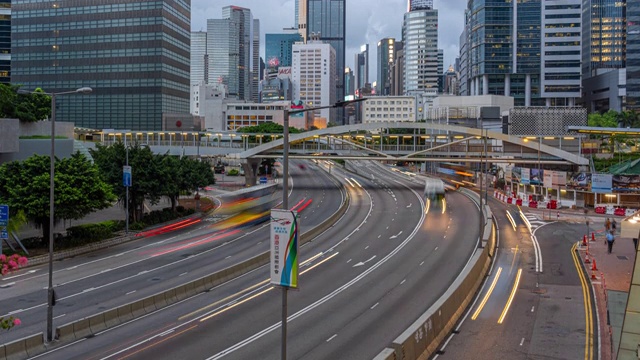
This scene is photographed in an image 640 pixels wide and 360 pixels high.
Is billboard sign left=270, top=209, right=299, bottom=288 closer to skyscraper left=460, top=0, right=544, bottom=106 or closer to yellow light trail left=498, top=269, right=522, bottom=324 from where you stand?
yellow light trail left=498, top=269, right=522, bottom=324

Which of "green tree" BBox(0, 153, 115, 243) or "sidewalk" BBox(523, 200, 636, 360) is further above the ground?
"green tree" BBox(0, 153, 115, 243)

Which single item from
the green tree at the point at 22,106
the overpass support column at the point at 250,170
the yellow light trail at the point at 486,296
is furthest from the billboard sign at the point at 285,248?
the overpass support column at the point at 250,170

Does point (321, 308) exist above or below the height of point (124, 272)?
below

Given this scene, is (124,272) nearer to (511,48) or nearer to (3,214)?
(3,214)

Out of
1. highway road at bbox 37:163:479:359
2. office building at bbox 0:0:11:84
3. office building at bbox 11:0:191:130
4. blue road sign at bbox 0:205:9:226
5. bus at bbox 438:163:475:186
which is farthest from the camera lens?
office building at bbox 11:0:191:130

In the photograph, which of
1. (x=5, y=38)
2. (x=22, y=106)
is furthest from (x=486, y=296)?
(x=5, y=38)

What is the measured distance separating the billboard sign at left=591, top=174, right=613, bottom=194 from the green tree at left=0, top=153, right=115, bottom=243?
54.9 m

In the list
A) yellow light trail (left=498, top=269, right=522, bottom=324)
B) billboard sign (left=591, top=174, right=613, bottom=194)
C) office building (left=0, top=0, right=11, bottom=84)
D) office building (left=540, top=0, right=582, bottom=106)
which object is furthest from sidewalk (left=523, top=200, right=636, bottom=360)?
office building (left=540, top=0, right=582, bottom=106)

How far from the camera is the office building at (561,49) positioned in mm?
177750

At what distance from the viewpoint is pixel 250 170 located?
102562mm

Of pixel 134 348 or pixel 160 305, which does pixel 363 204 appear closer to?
pixel 160 305

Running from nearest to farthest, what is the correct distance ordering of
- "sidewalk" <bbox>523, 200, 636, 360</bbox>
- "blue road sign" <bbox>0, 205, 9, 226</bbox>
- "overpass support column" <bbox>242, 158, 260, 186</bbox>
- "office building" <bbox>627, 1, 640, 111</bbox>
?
"sidewalk" <bbox>523, 200, 636, 360</bbox>, "blue road sign" <bbox>0, 205, 9, 226</bbox>, "overpass support column" <bbox>242, 158, 260, 186</bbox>, "office building" <bbox>627, 1, 640, 111</bbox>

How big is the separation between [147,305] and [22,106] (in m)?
41.6

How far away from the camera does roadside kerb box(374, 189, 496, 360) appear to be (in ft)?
66.9
